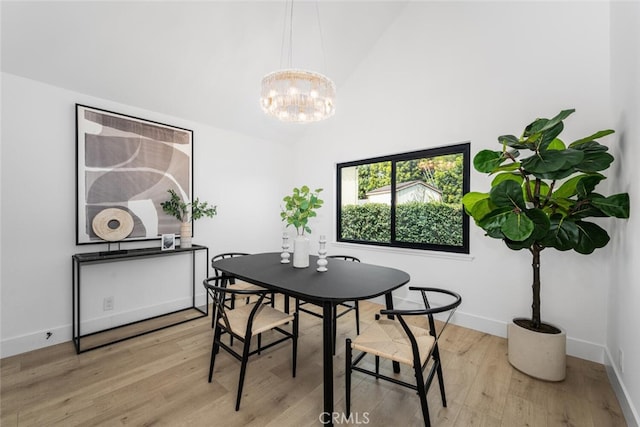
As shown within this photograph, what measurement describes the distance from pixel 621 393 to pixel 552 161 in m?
1.56

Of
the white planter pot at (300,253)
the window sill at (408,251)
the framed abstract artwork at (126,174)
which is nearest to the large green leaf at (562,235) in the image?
the window sill at (408,251)

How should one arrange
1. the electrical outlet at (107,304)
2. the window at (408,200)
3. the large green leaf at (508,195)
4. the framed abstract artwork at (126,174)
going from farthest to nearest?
the window at (408,200), the electrical outlet at (107,304), the framed abstract artwork at (126,174), the large green leaf at (508,195)

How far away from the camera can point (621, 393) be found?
1737 mm

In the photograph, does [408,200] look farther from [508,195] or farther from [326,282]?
[326,282]

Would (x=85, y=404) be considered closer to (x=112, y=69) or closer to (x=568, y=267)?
(x=112, y=69)

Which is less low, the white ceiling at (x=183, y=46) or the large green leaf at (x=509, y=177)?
the white ceiling at (x=183, y=46)

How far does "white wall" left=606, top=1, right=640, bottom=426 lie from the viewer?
1.56 m

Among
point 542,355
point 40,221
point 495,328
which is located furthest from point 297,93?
point 495,328

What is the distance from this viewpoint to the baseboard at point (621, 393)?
1.52 m

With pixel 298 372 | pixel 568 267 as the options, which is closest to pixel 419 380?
pixel 298 372

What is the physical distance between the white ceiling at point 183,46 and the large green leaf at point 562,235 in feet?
9.45

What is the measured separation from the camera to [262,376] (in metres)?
2.03

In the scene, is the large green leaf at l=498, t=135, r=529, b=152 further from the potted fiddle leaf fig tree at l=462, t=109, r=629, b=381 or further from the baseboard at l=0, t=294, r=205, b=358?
the baseboard at l=0, t=294, r=205, b=358

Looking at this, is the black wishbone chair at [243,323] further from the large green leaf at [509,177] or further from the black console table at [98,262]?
the large green leaf at [509,177]
